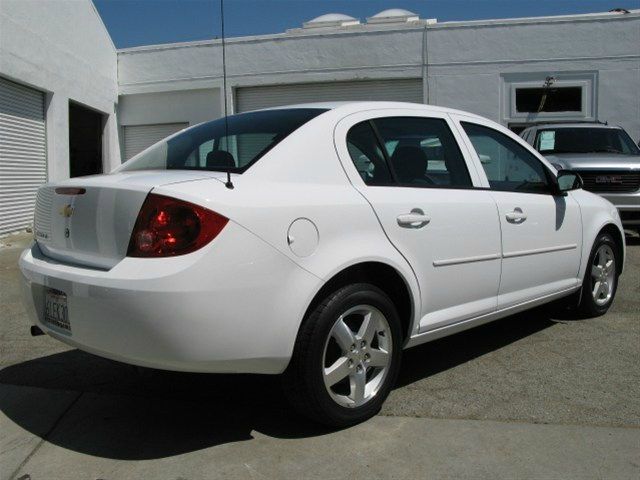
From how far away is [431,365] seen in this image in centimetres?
418

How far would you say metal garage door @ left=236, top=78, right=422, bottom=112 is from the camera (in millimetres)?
15695

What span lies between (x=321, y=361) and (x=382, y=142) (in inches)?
51.3

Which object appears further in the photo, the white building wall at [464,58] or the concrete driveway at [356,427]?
the white building wall at [464,58]

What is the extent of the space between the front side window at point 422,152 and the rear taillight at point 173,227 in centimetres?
125

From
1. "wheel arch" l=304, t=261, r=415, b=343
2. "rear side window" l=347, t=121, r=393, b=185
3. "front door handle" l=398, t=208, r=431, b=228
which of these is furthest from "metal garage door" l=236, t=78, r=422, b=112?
"wheel arch" l=304, t=261, r=415, b=343

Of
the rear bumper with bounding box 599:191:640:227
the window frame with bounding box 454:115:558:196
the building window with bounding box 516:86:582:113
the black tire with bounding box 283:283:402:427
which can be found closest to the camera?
the black tire with bounding box 283:283:402:427

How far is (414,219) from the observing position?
3.34 meters

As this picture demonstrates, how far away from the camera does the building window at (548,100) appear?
15.2 metres

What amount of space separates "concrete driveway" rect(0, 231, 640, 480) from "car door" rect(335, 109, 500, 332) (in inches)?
20.3

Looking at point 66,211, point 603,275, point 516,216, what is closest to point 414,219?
point 516,216

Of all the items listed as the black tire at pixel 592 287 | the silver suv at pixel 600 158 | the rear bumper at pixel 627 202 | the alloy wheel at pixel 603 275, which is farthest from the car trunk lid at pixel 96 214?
the rear bumper at pixel 627 202

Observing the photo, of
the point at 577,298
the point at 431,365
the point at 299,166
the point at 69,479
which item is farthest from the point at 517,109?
the point at 69,479

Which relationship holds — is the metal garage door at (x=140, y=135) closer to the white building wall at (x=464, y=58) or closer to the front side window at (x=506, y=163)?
the white building wall at (x=464, y=58)

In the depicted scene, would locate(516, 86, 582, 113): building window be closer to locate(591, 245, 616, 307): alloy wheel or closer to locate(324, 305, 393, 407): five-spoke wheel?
locate(591, 245, 616, 307): alloy wheel
